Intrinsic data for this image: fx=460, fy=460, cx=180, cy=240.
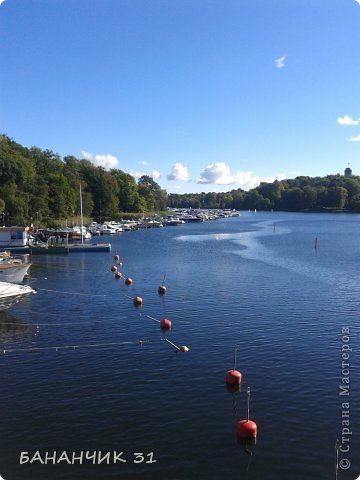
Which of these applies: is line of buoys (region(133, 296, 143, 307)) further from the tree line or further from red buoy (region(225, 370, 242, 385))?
the tree line

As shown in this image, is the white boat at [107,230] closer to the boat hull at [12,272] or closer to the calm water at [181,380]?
the calm water at [181,380]

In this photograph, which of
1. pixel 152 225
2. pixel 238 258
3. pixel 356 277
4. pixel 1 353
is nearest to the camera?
pixel 1 353

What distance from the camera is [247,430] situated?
2158 centimetres

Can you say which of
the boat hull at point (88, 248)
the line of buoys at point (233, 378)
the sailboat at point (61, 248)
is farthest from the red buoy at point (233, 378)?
the boat hull at point (88, 248)

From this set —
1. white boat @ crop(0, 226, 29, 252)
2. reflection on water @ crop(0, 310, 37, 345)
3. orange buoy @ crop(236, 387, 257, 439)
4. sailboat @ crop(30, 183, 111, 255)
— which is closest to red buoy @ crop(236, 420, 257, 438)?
orange buoy @ crop(236, 387, 257, 439)

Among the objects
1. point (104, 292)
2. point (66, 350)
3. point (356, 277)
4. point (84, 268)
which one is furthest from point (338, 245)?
point (66, 350)

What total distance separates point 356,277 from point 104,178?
146669mm

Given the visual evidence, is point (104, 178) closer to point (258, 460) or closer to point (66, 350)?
point (66, 350)

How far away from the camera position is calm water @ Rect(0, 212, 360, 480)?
808 inches

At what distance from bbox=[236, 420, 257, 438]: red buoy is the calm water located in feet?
1.51

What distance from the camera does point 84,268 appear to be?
76.1 metres

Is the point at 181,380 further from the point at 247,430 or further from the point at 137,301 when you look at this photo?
the point at 137,301

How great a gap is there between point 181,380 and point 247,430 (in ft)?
25.0

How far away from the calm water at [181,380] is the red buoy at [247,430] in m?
0.46
